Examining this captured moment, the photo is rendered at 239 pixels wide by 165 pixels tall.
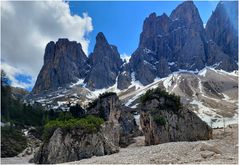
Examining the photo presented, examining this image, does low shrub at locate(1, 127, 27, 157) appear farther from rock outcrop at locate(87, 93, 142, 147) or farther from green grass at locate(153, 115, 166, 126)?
green grass at locate(153, 115, 166, 126)

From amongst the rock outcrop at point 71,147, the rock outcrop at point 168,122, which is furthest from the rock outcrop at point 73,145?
the rock outcrop at point 168,122

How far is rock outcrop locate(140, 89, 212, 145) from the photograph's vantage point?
179ft

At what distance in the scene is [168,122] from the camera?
182 ft

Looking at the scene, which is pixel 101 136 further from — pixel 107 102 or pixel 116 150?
pixel 107 102

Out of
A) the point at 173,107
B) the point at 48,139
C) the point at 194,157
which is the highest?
the point at 173,107

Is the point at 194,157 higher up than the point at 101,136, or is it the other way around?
the point at 101,136

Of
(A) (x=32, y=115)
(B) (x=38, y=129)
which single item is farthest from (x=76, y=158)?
(A) (x=32, y=115)

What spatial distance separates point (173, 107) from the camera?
58.7 metres

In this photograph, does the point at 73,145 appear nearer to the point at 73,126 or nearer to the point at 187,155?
the point at 73,126

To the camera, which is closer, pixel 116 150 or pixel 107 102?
pixel 116 150

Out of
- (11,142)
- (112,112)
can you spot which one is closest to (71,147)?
(11,142)

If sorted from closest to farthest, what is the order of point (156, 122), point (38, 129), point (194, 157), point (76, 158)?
point (194, 157) → point (76, 158) → point (156, 122) → point (38, 129)

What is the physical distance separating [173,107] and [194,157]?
78.4 ft

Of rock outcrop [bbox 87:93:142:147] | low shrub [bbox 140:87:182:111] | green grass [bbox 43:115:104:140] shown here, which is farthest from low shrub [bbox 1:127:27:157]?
low shrub [bbox 140:87:182:111]
